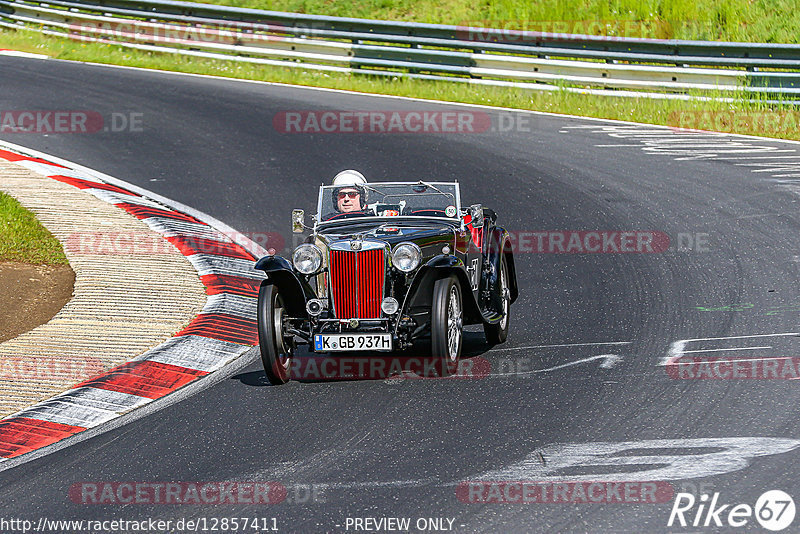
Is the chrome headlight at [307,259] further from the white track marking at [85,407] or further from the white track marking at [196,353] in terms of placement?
the white track marking at [85,407]

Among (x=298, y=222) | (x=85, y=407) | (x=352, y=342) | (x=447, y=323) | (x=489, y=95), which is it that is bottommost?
(x=85, y=407)

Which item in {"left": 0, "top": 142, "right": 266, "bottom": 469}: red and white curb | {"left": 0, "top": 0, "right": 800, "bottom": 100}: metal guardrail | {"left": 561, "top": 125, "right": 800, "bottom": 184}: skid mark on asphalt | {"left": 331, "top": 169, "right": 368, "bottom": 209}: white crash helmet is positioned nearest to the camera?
{"left": 0, "top": 142, "right": 266, "bottom": 469}: red and white curb

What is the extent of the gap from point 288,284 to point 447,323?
1.19 meters

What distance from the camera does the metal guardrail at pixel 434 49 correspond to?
17469mm

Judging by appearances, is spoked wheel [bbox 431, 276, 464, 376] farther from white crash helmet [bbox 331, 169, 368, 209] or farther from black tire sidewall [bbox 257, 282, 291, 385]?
white crash helmet [bbox 331, 169, 368, 209]

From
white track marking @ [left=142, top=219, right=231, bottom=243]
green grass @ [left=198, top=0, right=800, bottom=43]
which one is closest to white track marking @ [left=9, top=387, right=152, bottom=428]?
white track marking @ [left=142, top=219, right=231, bottom=243]

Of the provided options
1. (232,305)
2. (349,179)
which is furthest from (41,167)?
(349,179)

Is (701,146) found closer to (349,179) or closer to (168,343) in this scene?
(349,179)

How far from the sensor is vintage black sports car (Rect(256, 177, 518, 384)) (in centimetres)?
764

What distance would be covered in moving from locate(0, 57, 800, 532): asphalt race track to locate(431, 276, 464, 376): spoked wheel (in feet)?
0.62

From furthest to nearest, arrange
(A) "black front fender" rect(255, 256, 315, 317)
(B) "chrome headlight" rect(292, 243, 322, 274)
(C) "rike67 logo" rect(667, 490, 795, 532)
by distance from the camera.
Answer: (B) "chrome headlight" rect(292, 243, 322, 274) → (A) "black front fender" rect(255, 256, 315, 317) → (C) "rike67 logo" rect(667, 490, 795, 532)

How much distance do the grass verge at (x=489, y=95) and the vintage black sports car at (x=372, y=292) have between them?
9259 mm

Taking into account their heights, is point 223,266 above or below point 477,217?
below

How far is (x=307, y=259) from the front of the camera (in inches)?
316
